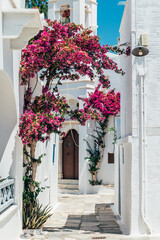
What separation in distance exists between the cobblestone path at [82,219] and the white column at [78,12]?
862cm

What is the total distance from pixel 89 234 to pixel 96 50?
4305 mm

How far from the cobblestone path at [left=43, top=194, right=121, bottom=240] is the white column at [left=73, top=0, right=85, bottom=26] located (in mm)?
8623

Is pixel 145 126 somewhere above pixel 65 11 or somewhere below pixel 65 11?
below

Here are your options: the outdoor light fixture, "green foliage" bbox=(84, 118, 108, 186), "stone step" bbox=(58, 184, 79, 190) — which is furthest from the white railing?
"stone step" bbox=(58, 184, 79, 190)

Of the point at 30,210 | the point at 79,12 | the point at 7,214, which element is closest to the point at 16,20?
the point at 7,214

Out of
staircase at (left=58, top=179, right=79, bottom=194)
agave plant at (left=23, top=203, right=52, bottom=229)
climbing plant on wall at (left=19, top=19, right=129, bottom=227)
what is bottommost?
staircase at (left=58, top=179, right=79, bottom=194)

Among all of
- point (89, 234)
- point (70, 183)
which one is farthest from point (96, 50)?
point (70, 183)

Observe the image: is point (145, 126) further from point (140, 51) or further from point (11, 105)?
point (11, 105)

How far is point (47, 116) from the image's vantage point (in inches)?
295

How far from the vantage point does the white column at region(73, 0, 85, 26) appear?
18188 millimetres

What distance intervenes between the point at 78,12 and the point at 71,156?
777 centimetres

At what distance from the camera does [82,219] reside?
11.1 m

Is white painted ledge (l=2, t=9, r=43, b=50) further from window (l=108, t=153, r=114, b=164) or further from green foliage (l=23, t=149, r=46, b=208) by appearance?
window (l=108, t=153, r=114, b=164)

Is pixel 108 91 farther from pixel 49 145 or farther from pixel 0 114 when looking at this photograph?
pixel 0 114
